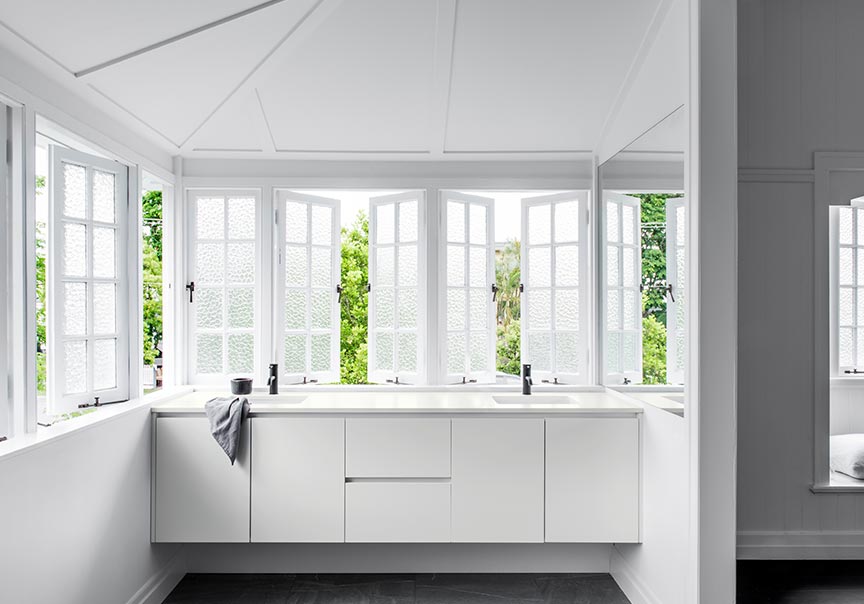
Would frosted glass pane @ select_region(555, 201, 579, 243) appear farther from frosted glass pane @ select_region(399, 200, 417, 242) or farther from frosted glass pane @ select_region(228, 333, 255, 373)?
→ frosted glass pane @ select_region(228, 333, 255, 373)

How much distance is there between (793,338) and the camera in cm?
263

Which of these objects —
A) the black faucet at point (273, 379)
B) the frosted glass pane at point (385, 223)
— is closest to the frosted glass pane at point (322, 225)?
the frosted glass pane at point (385, 223)

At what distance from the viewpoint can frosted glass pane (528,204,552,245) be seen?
11.6 ft

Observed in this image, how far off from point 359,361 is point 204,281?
12.3 feet

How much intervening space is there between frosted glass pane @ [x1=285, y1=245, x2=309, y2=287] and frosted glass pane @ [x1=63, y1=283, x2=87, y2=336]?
1103mm

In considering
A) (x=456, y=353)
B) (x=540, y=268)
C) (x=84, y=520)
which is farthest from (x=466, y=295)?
(x=84, y=520)

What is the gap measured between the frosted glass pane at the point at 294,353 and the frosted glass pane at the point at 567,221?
1629 millimetres

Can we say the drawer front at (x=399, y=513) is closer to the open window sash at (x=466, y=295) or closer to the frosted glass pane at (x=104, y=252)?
the open window sash at (x=466, y=295)

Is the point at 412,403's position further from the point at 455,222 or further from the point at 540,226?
the point at 540,226

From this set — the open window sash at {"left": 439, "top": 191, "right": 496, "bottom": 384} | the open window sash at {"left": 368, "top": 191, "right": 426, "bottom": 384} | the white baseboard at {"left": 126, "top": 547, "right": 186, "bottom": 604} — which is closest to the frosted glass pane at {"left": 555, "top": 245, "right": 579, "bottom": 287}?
the open window sash at {"left": 439, "top": 191, "right": 496, "bottom": 384}

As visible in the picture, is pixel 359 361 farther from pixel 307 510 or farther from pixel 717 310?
pixel 717 310

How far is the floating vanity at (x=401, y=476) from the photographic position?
2.87 m

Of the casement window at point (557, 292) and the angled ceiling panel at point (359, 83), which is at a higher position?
the angled ceiling panel at point (359, 83)

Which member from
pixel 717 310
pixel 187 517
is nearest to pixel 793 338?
pixel 717 310
